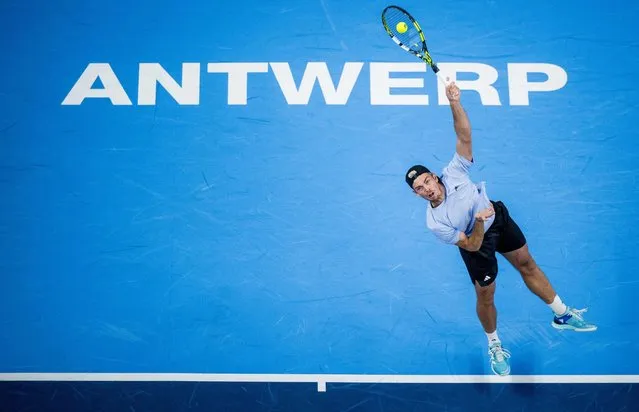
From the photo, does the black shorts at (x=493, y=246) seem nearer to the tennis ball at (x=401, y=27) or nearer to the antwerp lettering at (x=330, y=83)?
the tennis ball at (x=401, y=27)

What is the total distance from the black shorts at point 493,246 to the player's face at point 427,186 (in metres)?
0.54

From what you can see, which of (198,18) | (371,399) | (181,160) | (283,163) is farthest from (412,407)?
(198,18)

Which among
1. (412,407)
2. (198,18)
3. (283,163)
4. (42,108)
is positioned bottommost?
(412,407)

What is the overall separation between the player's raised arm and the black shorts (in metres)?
0.58

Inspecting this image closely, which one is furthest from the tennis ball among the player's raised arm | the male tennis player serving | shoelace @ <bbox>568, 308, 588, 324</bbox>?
shoelace @ <bbox>568, 308, 588, 324</bbox>

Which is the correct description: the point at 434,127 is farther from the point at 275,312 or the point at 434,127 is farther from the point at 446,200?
the point at 275,312

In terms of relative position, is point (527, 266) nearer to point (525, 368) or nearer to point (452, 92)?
point (525, 368)

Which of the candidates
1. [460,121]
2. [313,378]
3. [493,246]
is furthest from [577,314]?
[313,378]

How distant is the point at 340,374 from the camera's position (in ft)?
22.3

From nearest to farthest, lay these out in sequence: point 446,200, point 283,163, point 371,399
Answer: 1. point 446,200
2. point 371,399
3. point 283,163

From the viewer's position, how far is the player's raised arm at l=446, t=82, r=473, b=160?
557 cm

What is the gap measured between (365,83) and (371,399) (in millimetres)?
3025

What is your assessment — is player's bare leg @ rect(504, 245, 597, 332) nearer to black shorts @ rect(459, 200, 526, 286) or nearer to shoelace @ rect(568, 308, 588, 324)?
shoelace @ rect(568, 308, 588, 324)

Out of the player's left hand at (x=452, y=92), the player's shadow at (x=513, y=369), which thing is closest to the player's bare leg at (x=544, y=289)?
the player's shadow at (x=513, y=369)
